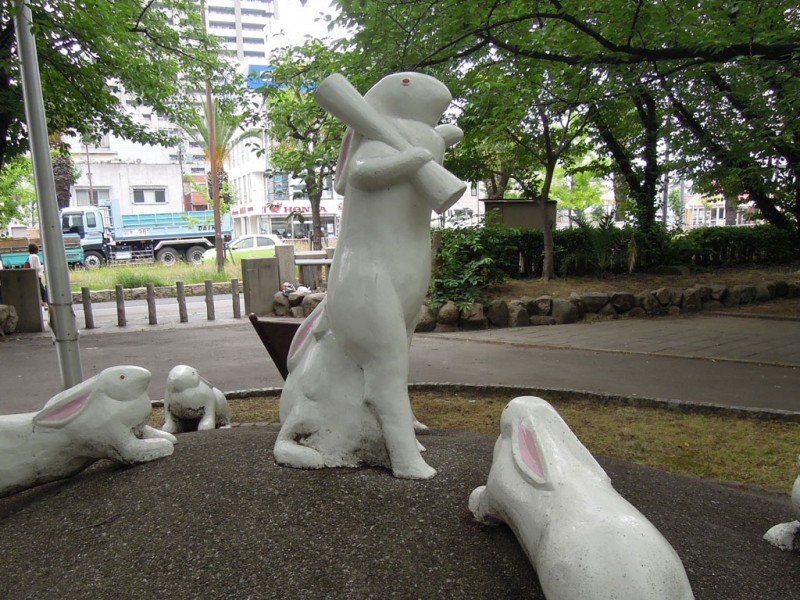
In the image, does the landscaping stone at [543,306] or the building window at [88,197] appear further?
A: the building window at [88,197]

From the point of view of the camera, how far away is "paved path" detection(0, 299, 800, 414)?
559 centimetres

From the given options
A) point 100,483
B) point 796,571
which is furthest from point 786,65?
point 100,483

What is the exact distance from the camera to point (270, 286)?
11242mm

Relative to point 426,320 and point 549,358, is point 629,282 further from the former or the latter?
point 549,358

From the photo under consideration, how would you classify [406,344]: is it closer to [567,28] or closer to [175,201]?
[567,28]

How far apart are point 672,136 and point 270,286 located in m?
8.94

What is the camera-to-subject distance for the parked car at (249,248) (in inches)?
851

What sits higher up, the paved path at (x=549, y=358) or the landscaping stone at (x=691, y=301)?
the landscaping stone at (x=691, y=301)

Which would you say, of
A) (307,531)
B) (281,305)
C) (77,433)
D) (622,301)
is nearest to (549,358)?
(622,301)

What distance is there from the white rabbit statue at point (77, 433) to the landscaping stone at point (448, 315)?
21.4 feet

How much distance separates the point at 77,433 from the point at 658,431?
3.74m

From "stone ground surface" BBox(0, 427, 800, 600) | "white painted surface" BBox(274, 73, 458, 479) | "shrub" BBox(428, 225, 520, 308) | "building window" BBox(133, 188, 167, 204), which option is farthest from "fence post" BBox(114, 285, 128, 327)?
"building window" BBox(133, 188, 167, 204)

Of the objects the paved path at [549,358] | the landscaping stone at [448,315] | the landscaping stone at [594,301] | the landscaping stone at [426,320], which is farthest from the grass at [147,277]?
the landscaping stone at [594,301]

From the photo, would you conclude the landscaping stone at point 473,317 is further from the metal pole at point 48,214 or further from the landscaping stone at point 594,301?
the metal pole at point 48,214
